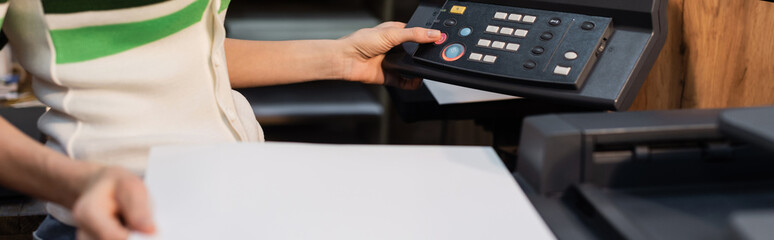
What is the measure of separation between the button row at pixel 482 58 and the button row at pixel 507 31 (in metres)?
0.03

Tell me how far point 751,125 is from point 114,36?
20.3 inches

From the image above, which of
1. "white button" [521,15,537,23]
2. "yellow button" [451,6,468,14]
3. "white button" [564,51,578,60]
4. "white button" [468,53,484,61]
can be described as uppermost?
"white button" [521,15,537,23]

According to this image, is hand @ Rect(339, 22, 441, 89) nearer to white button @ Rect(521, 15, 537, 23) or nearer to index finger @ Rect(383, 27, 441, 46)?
index finger @ Rect(383, 27, 441, 46)

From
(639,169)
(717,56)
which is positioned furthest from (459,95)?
(639,169)

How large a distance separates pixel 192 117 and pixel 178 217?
0.95 feet

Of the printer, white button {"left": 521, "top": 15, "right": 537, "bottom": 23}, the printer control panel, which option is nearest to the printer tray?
the printer

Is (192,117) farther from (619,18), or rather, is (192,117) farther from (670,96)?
(670,96)

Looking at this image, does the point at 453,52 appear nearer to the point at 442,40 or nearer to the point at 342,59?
the point at 442,40

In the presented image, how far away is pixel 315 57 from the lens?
0.90 metres

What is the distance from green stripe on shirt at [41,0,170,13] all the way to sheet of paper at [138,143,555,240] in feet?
0.58

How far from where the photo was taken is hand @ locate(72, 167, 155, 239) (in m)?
0.39

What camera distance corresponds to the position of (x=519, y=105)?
2.86 feet

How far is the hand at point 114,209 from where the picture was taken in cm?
39

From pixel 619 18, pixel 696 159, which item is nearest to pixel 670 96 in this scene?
pixel 619 18
